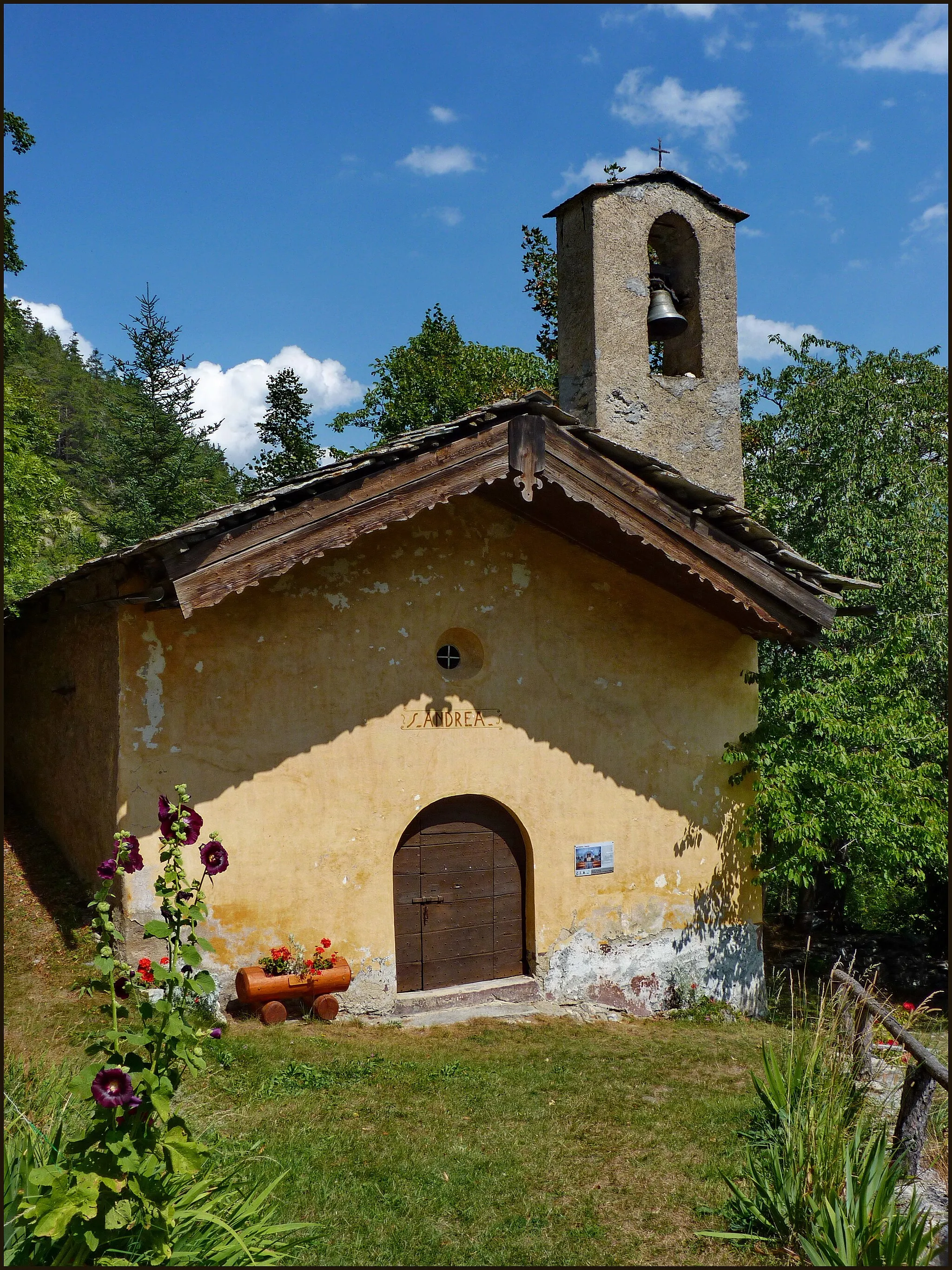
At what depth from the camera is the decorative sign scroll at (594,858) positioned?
9281 mm

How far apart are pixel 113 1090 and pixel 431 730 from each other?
5.38 metres

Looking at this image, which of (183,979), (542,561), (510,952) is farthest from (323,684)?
(183,979)

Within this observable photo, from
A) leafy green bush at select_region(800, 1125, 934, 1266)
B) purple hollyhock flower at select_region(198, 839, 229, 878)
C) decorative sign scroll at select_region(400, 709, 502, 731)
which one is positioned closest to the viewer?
leafy green bush at select_region(800, 1125, 934, 1266)

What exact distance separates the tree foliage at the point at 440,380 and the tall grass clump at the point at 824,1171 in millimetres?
21910

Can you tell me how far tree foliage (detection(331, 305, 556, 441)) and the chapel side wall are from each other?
642 inches

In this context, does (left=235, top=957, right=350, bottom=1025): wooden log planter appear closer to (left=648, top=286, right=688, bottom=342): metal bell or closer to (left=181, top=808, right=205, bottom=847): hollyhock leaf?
(left=181, top=808, right=205, bottom=847): hollyhock leaf

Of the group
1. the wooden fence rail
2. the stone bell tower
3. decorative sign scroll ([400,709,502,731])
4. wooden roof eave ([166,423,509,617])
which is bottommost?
the wooden fence rail

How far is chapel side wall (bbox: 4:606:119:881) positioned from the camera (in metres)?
7.90

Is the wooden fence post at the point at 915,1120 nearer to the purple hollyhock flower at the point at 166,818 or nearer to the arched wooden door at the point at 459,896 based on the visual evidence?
the purple hollyhock flower at the point at 166,818

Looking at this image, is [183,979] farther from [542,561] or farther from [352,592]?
[542,561]

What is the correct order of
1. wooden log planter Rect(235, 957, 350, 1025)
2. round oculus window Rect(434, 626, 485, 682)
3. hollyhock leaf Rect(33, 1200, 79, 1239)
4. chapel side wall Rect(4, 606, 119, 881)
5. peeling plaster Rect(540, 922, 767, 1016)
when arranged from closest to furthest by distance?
hollyhock leaf Rect(33, 1200, 79, 1239) → wooden log planter Rect(235, 957, 350, 1025) → chapel side wall Rect(4, 606, 119, 881) → round oculus window Rect(434, 626, 485, 682) → peeling plaster Rect(540, 922, 767, 1016)

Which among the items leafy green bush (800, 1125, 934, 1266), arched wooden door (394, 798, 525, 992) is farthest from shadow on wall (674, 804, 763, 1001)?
leafy green bush (800, 1125, 934, 1266)

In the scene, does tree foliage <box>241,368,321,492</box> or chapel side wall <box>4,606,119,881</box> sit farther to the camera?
tree foliage <box>241,368,321,492</box>

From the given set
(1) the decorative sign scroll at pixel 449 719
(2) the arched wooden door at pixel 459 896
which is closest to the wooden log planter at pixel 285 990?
(2) the arched wooden door at pixel 459 896
